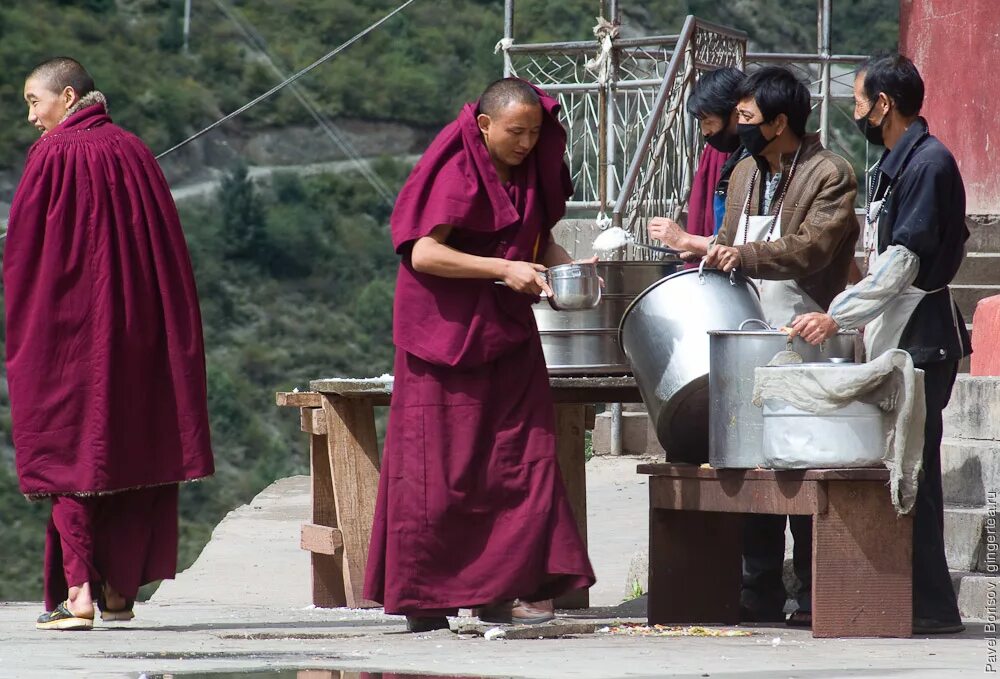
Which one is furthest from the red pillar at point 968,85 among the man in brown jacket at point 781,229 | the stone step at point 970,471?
the man in brown jacket at point 781,229

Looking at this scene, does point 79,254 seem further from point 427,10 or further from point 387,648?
point 427,10

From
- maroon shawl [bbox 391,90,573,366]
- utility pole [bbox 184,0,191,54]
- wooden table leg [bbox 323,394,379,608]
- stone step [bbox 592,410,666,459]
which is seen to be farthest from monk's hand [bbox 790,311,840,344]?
utility pole [bbox 184,0,191,54]

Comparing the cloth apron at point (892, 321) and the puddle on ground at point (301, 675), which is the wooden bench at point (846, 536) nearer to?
the cloth apron at point (892, 321)

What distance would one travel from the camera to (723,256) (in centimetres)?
444

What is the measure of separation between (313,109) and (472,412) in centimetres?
3232

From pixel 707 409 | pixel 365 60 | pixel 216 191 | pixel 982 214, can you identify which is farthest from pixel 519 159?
pixel 365 60

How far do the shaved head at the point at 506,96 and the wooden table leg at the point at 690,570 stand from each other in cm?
110

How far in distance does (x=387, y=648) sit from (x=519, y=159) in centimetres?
127

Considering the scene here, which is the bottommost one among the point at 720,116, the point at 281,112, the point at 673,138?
the point at 720,116

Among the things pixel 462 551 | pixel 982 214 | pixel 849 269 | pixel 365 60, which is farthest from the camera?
pixel 365 60

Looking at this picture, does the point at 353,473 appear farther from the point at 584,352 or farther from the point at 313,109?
the point at 313,109

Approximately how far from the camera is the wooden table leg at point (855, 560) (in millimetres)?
4227

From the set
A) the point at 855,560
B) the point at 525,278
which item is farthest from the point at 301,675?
the point at 855,560

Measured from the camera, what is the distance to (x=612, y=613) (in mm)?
5352
